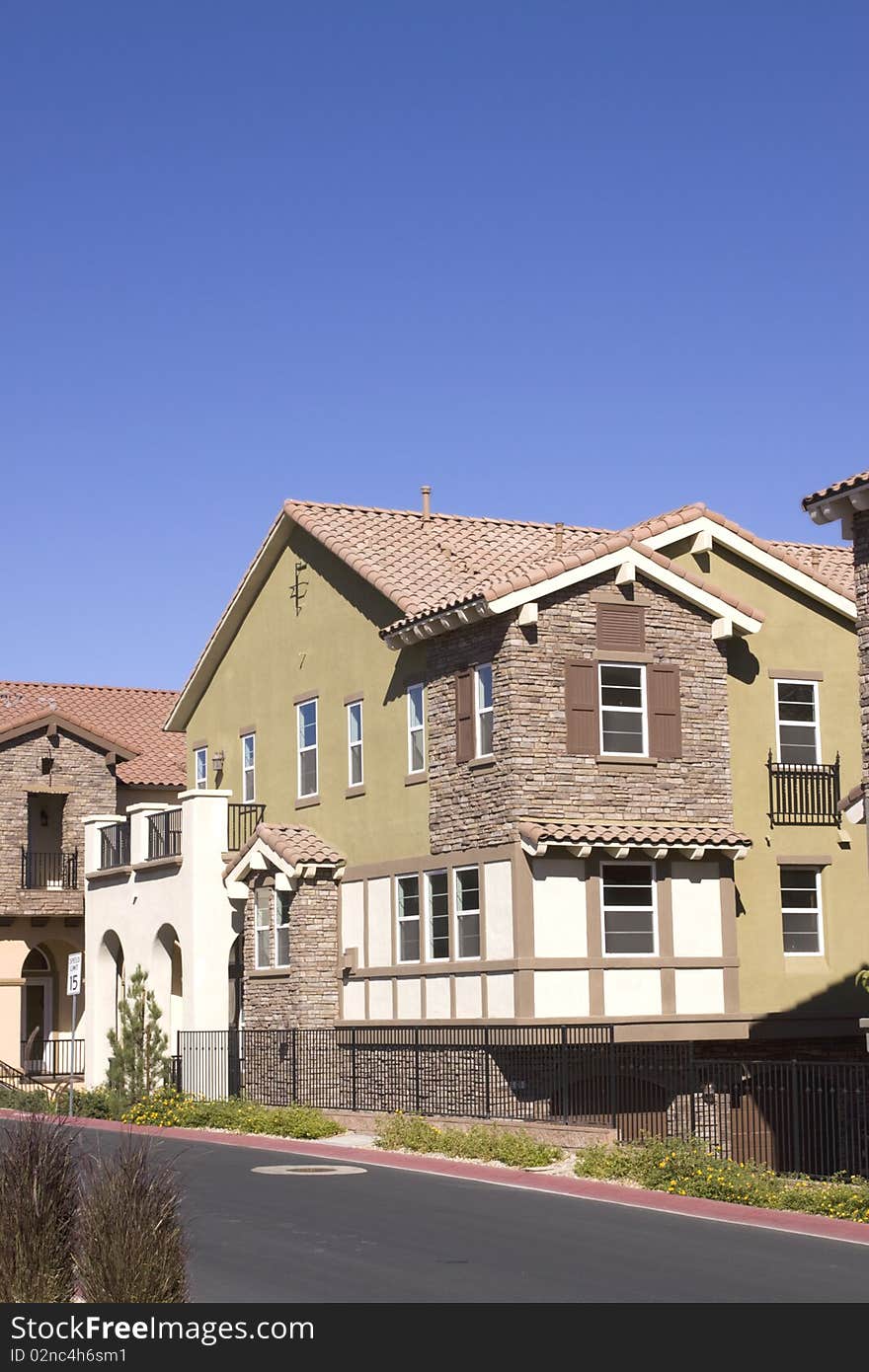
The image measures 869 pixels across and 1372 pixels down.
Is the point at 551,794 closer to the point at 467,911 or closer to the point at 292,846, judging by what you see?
the point at 467,911

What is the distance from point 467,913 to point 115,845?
557 inches

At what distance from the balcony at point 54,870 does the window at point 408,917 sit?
61.2 ft

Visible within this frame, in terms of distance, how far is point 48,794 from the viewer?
49969 mm

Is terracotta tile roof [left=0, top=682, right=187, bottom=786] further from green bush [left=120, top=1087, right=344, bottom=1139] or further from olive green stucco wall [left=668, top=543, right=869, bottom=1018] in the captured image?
olive green stucco wall [left=668, top=543, right=869, bottom=1018]

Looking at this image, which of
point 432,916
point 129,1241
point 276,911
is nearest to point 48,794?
point 276,911

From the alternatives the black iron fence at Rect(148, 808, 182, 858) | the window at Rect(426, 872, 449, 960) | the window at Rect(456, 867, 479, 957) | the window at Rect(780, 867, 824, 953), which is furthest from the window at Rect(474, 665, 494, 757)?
the black iron fence at Rect(148, 808, 182, 858)

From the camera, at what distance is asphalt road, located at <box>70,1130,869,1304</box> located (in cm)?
1425

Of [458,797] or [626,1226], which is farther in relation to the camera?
[458,797]

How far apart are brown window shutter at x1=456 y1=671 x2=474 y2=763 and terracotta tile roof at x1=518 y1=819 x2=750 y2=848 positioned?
2.19m

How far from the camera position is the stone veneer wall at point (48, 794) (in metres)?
48.8
